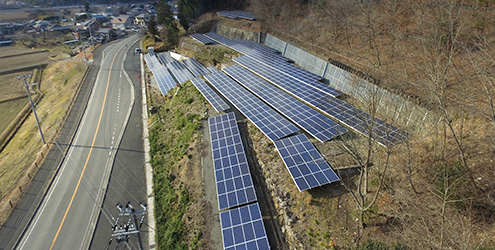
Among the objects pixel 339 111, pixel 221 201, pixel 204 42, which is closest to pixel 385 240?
pixel 221 201

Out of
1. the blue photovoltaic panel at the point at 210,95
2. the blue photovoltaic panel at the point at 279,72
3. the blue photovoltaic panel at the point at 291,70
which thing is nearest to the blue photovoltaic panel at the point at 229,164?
the blue photovoltaic panel at the point at 210,95

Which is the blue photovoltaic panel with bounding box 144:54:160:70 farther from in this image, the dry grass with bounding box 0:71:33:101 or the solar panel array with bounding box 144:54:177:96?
the dry grass with bounding box 0:71:33:101

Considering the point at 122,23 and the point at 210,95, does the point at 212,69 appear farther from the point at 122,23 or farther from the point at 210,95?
the point at 122,23

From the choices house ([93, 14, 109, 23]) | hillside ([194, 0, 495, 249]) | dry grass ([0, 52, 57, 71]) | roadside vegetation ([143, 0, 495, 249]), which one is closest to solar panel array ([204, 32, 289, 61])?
roadside vegetation ([143, 0, 495, 249])

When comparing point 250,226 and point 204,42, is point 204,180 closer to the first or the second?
point 250,226

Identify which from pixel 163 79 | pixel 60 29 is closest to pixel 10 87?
pixel 163 79
